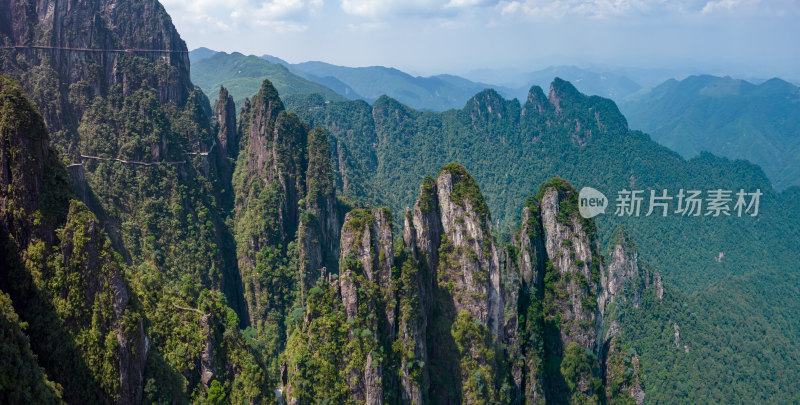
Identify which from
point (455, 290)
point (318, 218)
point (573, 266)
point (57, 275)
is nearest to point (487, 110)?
point (318, 218)

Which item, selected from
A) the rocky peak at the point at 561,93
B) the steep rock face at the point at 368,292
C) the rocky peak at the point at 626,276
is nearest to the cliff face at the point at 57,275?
the steep rock face at the point at 368,292

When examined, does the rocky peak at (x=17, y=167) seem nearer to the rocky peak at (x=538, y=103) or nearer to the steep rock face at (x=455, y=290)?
the steep rock face at (x=455, y=290)

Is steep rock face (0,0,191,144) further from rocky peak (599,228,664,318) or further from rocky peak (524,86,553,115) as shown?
rocky peak (524,86,553,115)

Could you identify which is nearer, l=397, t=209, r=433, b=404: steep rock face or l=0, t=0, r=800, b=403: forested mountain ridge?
l=0, t=0, r=800, b=403: forested mountain ridge

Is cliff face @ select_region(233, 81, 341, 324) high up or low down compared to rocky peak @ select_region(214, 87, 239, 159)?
down

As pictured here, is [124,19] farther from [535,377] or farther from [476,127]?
[476,127]

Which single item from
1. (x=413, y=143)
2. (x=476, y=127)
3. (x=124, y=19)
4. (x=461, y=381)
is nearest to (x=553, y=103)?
(x=476, y=127)

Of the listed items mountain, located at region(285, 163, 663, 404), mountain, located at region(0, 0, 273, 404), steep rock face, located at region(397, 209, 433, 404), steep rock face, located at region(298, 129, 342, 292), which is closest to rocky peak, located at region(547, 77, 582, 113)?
steep rock face, located at region(298, 129, 342, 292)
